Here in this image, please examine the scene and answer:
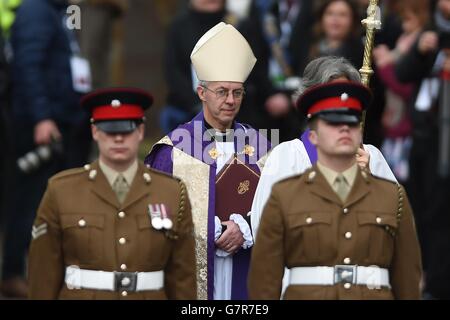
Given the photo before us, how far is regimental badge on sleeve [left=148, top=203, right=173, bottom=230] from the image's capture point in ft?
28.7

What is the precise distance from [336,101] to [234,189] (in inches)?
58.1

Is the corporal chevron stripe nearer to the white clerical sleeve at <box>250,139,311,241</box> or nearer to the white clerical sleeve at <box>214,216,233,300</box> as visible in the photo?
the white clerical sleeve at <box>250,139,311,241</box>

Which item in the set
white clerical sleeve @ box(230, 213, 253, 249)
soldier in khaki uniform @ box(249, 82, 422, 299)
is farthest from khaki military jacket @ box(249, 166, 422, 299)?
white clerical sleeve @ box(230, 213, 253, 249)

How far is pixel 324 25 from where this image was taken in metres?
13.9

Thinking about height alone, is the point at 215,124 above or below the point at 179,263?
above

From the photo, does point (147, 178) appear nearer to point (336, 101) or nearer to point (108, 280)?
point (108, 280)

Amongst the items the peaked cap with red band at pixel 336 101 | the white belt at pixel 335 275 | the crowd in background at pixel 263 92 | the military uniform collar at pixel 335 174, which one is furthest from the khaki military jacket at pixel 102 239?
the crowd in background at pixel 263 92

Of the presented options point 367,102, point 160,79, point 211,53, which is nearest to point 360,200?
point 367,102

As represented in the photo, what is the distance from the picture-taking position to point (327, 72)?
9.64 metres

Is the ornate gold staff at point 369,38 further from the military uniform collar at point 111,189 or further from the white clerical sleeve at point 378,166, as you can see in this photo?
the military uniform collar at point 111,189

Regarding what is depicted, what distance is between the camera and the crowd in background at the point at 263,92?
13523 mm

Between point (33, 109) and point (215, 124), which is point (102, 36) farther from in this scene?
point (215, 124)

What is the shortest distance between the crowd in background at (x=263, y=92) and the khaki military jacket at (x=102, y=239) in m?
Answer: 4.11
